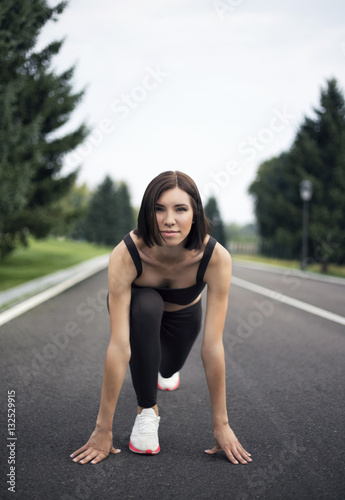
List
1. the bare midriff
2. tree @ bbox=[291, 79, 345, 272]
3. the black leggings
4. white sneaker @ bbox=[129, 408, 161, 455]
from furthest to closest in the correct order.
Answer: tree @ bbox=[291, 79, 345, 272]
the bare midriff
the black leggings
white sneaker @ bbox=[129, 408, 161, 455]

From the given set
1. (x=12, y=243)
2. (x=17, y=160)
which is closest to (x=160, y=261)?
(x=17, y=160)

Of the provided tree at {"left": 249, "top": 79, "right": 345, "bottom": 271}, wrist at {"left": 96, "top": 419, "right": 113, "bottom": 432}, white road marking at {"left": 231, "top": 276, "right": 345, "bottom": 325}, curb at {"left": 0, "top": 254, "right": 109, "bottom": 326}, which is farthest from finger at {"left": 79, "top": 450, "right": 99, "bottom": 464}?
tree at {"left": 249, "top": 79, "right": 345, "bottom": 271}

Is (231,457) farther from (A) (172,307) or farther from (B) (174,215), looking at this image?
(B) (174,215)

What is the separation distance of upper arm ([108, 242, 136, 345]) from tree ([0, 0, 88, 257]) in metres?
9.90

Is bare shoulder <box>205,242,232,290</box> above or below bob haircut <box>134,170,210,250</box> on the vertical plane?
below

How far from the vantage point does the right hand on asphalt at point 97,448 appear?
2.48m

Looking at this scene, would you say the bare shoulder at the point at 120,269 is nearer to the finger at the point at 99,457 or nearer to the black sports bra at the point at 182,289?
the black sports bra at the point at 182,289

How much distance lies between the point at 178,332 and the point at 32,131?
543 inches

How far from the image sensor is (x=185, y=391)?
3656 mm

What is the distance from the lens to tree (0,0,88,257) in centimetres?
1216

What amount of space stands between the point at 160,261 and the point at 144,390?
2.40ft

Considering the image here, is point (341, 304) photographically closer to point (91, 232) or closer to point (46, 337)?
point (46, 337)

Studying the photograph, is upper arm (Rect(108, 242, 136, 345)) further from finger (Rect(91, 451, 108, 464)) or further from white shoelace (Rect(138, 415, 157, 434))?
finger (Rect(91, 451, 108, 464))

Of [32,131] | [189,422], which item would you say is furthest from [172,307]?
[32,131]
